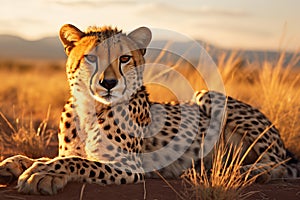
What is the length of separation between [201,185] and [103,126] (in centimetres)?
88

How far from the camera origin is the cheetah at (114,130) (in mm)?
3205

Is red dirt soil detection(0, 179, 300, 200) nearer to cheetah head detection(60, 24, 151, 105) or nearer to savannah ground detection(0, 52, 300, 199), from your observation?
savannah ground detection(0, 52, 300, 199)

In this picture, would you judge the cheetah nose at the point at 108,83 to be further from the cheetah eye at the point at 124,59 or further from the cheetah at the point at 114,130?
the cheetah eye at the point at 124,59

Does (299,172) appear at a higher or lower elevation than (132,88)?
lower

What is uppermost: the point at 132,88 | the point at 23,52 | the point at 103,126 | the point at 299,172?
the point at 132,88

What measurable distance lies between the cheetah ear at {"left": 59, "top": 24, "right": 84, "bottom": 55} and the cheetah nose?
1.64 ft

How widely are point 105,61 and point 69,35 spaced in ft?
→ 1.30

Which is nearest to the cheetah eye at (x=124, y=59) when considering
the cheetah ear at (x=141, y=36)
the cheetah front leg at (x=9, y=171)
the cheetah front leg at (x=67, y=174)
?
the cheetah ear at (x=141, y=36)

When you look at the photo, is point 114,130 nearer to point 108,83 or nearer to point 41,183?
point 108,83

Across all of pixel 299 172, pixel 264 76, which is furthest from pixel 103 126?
pixel 264 76

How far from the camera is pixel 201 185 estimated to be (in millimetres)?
2922

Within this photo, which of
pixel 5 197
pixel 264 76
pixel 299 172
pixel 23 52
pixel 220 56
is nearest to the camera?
pixel 5 197

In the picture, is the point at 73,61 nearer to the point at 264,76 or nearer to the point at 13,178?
the point at 13,178

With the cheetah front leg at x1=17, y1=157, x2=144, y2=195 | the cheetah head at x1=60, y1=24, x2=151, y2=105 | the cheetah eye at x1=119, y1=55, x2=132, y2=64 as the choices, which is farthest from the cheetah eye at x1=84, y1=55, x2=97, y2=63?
the cheetah front leg at x1=17, y1=157, x2=144, y2=195
